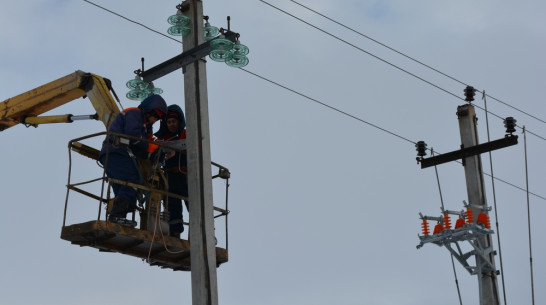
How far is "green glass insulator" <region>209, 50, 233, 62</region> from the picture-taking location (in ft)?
46.5

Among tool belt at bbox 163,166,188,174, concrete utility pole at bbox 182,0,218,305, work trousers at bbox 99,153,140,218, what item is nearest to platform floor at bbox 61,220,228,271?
work trousers at bbox 99,153,140,218

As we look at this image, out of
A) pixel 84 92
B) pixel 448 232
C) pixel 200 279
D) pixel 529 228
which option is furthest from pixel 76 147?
pixel 529 228

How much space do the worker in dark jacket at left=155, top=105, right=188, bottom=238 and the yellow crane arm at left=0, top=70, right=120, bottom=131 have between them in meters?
0.83

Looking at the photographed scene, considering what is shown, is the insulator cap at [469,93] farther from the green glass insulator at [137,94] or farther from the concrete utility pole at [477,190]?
the green glass insulator at [137,94]

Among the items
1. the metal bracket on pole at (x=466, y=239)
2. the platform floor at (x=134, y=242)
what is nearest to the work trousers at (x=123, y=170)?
the platform floor at (x=134, y=242)

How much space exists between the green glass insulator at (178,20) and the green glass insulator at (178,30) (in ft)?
0.17

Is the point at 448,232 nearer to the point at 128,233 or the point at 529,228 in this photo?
the point at 529,228

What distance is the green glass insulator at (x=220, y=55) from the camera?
14.2 meters

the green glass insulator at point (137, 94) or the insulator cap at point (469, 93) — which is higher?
the insulator cap at point (469, 93)

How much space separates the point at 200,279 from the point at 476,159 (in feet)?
29.0

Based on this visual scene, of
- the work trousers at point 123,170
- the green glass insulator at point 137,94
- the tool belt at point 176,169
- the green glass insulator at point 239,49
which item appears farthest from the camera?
the tool belt at point 176,169

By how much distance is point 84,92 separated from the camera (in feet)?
55.0

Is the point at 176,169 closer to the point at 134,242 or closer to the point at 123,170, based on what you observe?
the point at 123,170

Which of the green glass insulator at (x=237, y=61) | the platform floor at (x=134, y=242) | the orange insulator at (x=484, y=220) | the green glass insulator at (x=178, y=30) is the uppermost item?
the green glass insulator at (x=178, y=30)
